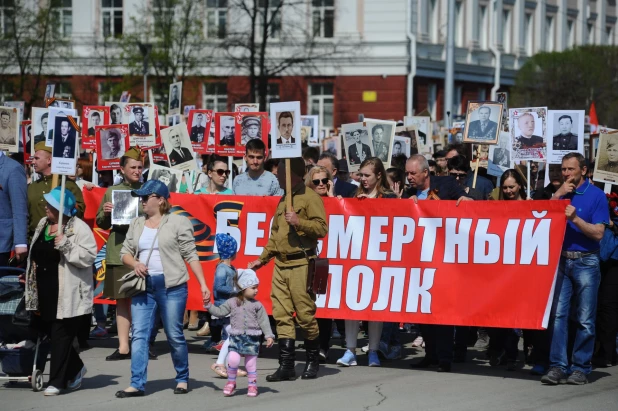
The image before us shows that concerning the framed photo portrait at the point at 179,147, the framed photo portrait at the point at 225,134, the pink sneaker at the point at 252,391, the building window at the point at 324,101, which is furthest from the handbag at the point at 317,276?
the building window at the point at 324,101

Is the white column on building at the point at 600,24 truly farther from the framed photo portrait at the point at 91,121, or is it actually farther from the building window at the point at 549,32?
the framed photo portrait at the point at 91,121

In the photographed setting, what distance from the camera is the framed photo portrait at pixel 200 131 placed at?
16.4 meters

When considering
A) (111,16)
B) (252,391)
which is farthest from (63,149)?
(111,16)

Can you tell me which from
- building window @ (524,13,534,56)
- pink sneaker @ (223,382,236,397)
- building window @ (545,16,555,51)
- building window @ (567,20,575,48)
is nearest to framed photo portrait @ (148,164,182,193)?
pink sneaker @ (223,382,236,397)

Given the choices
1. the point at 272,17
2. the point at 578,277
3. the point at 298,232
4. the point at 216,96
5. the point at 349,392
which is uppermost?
the point at 272,17

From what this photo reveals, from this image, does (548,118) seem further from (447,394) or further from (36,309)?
(36,309)

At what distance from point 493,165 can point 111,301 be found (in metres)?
5.14

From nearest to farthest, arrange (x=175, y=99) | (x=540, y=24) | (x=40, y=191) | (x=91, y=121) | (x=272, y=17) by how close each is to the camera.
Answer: (x=40, y=191)
(x=91, y=121)
(x=175, y=99)
(x=272, y=17)
(x=540, y=24)

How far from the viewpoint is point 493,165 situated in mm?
15531

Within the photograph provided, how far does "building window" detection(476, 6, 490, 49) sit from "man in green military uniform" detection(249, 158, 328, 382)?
42328 millimetres

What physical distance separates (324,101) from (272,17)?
5955 mm

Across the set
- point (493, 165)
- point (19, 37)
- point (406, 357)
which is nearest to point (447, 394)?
point (406, 357)

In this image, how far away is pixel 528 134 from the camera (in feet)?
47.3

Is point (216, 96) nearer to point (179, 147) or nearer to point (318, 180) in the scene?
point (179, 147)
